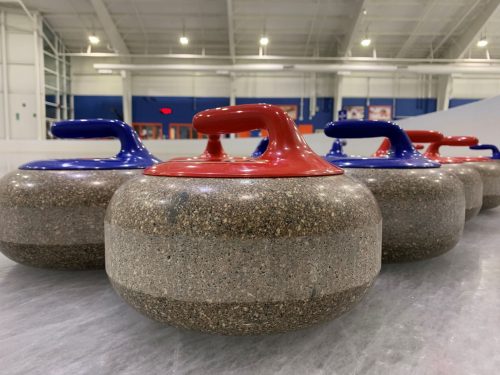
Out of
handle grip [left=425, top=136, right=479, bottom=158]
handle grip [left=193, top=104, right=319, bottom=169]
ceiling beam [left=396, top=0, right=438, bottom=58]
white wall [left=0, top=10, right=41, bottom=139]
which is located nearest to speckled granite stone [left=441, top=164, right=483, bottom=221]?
handle grip [left=425, top=136, right=479, bottom=158]

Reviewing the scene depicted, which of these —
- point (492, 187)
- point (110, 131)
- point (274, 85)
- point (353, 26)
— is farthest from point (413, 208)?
point (274, 85)

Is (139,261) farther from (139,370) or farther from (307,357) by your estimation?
(307,357)

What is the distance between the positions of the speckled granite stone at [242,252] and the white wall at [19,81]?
1084cm

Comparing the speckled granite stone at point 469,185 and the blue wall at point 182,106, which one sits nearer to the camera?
the speckled granite stone at point 469,185

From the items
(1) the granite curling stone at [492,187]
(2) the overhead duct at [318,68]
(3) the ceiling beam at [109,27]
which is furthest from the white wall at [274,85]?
(1) the granite curling stone at [492,187]

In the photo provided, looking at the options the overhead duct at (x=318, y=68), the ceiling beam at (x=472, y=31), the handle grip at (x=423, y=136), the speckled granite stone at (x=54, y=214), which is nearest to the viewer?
the speckled granite stone at (x=54, y=214)

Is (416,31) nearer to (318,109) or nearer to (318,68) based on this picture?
(318,68)

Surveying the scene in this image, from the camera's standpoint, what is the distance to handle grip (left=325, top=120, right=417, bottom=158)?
1034mm

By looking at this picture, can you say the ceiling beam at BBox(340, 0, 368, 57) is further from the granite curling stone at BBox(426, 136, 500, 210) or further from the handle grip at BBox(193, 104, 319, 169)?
the handle grip at BBox(193, 104, 319, 169)

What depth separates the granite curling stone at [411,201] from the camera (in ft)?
3.09

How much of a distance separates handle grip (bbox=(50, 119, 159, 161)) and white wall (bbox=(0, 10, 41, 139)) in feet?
33.3

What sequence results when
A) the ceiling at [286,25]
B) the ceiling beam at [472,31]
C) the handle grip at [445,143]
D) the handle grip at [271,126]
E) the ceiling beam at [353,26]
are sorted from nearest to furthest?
the handle grip at [271,126] → the handle grip at [445,143] → the ceiling beam at [353,26] → the ceiling beam at [472,31] → the ceiling at [286,25]

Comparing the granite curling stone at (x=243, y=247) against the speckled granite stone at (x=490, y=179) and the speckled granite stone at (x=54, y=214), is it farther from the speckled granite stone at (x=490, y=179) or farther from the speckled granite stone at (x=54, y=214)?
the speckled granite stone at (x=490, y=179)

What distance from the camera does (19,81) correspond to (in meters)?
Result: 9.89
